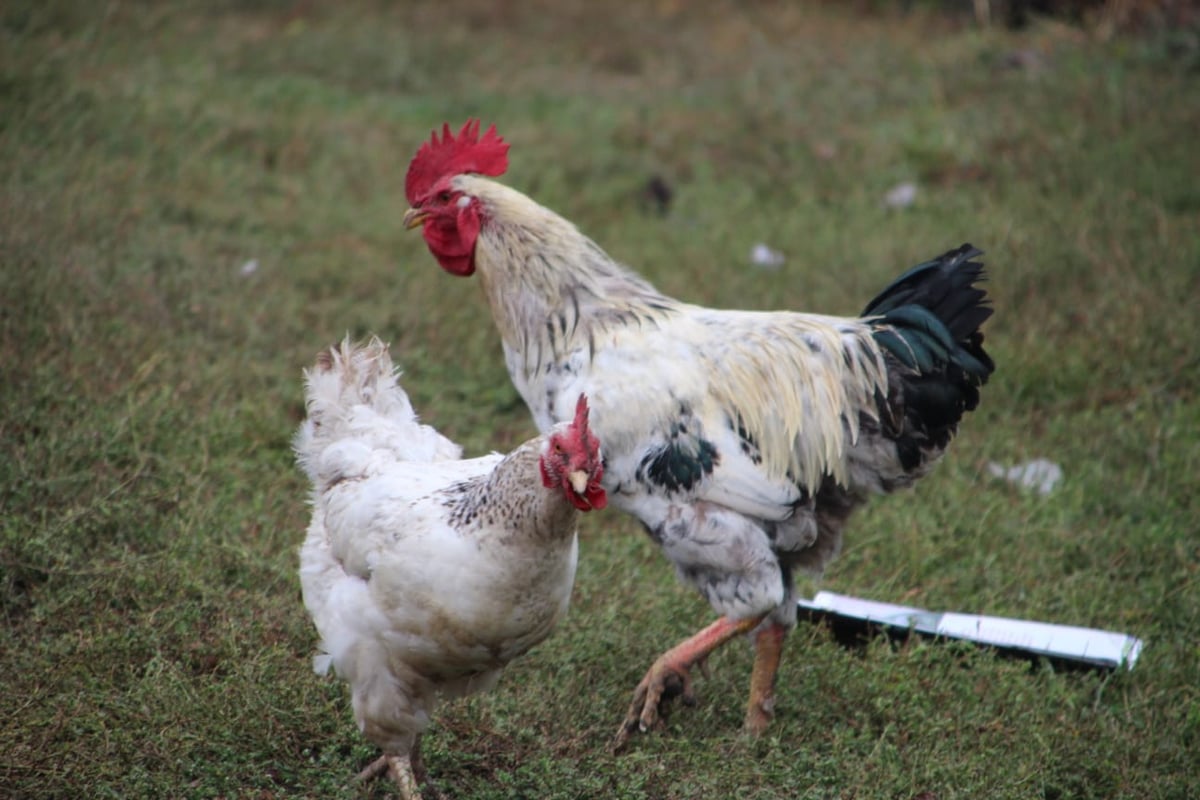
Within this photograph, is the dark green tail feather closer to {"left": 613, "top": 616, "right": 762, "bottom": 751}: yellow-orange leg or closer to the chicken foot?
{"left": 613, "top": 616, "right": 762, "bottom": 751}: yellow-orange leg

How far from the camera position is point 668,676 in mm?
4090

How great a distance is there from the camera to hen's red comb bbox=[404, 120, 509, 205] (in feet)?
14.6

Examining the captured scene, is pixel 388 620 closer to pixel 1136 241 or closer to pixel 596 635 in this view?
pixel 596 635

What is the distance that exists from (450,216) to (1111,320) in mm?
4203

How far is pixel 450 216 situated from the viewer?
4.36 m

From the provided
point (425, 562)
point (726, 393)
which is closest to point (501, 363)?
point (726, 393)

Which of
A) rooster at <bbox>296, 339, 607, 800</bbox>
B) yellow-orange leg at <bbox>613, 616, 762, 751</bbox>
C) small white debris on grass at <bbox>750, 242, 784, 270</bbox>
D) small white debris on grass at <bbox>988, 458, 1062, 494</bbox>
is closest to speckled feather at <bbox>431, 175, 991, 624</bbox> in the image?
yellow-orange leg at <bbox>613, 616, 762, 751</bbox>

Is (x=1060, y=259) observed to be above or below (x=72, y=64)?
below

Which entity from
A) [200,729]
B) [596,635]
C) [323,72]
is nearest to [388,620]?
[200,729]

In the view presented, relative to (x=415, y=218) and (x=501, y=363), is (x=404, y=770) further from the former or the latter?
(x=501, y=363)

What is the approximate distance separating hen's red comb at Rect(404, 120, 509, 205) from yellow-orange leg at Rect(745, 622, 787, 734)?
195 centimetres

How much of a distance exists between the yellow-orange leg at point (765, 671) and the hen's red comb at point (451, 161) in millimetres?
1953

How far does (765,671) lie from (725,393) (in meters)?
1.01

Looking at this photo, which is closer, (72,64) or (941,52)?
(72,64)
